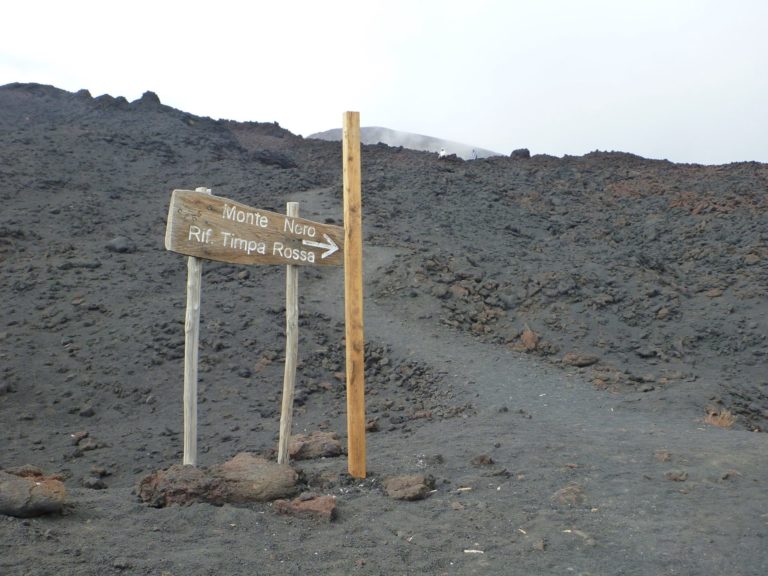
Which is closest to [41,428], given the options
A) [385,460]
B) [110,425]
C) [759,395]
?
[110,425]

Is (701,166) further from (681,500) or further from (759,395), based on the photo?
(681,500)

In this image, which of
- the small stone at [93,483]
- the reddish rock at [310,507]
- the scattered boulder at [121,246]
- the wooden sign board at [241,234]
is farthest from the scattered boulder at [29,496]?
the scattered boulder at [121,246]

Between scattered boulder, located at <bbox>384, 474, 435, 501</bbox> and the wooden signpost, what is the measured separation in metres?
0.36

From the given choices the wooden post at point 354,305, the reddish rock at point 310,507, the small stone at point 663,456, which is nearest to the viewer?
the reddish rock at point 310,507

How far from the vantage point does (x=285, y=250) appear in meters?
5.42

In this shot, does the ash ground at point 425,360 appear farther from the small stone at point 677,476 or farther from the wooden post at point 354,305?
the wooden post at point 354,305

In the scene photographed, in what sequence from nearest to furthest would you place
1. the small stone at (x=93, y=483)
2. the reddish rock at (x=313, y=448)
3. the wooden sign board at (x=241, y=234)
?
1. the wooden sign board at (x=241, y=234)
2. the small stone at (x=93, y=483)
3. the reddish rock at (x=313, y=448)

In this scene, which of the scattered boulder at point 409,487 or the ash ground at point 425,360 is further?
the scattered boulder at point 409,487

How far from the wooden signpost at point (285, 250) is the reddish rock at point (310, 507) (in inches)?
31.6

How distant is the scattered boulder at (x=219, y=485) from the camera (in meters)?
4.57

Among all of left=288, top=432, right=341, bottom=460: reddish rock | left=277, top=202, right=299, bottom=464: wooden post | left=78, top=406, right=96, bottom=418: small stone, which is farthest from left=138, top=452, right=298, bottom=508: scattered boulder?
left=78, top=406, right=96, bottom=418: small stone

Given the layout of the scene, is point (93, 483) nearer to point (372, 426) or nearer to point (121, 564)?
point (372, 426)

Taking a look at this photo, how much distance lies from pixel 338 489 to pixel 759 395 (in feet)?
22.6

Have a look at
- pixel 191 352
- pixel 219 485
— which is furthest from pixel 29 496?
pixel 191 352
